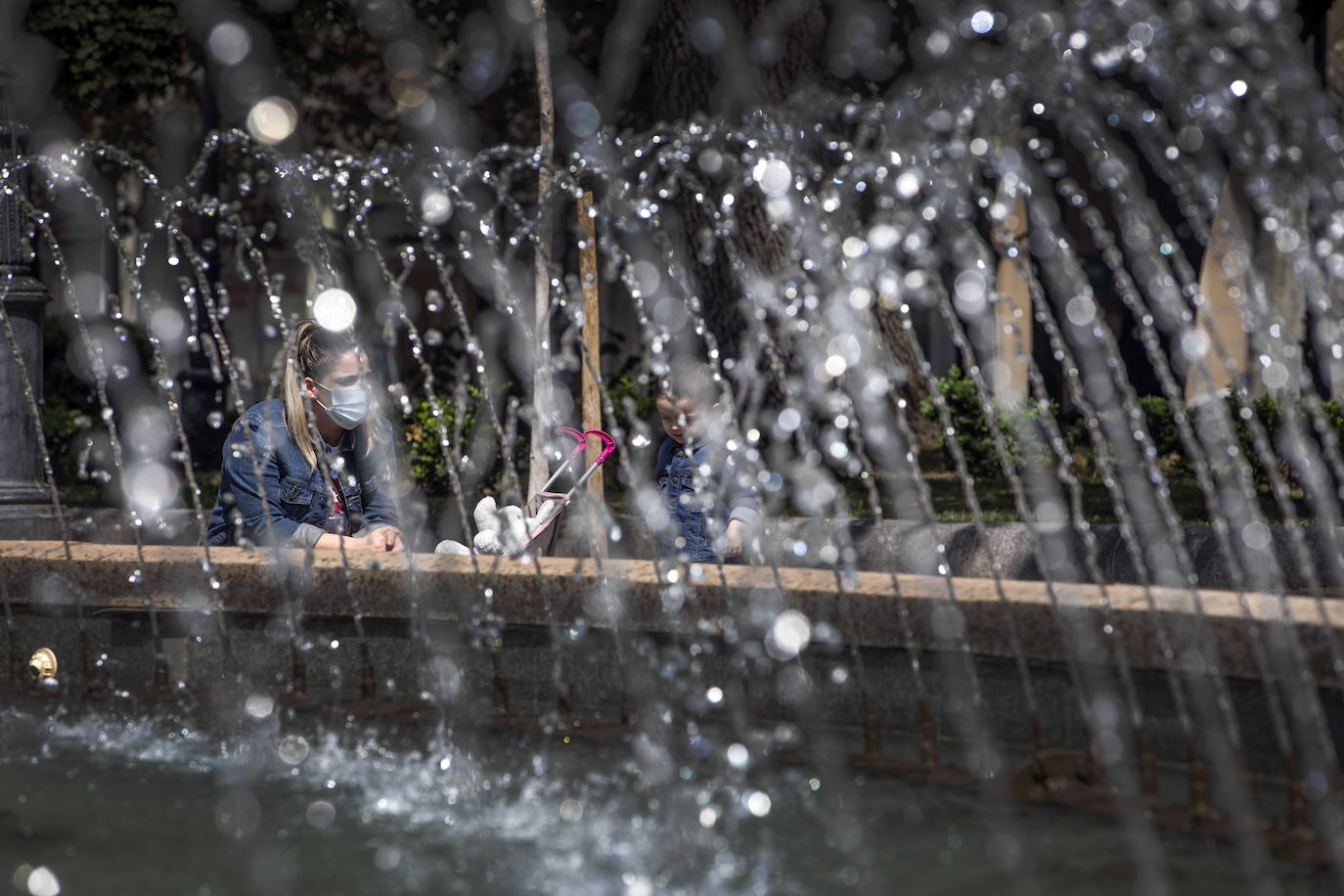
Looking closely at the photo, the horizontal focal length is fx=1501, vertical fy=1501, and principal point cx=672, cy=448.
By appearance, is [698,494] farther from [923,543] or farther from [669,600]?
[669,600]

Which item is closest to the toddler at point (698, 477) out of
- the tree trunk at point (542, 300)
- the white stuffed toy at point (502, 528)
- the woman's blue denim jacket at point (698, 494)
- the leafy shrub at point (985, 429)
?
the woman's blue denim jacket at point (698, 494)

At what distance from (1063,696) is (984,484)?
6.74 m

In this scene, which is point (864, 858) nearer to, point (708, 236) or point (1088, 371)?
point (708, 236)

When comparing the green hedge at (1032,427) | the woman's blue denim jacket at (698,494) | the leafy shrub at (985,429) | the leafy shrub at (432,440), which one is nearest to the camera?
the woman's blue denim jacket at (698,494)

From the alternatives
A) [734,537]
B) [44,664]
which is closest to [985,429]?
[734,537]

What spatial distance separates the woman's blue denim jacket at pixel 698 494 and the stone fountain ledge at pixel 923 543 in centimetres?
37

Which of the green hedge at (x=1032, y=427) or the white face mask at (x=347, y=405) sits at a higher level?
the green hedge at (x=1032, y=427)

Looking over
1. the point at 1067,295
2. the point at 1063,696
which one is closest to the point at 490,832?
the point at 1063,696

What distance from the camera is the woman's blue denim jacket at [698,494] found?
18.8ft

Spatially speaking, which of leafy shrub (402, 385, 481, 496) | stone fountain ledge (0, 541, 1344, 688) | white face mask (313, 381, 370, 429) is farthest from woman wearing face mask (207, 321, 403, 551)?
leafy shrub (402, 385, 481, 496)

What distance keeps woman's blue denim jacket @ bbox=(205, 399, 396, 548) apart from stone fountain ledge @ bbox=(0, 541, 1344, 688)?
286 mm

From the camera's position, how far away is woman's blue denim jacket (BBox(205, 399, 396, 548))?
212 inches

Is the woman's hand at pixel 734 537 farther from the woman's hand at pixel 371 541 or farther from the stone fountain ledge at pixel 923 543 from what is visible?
the woman's hand at pixel 371 541

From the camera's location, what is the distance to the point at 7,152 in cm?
689
